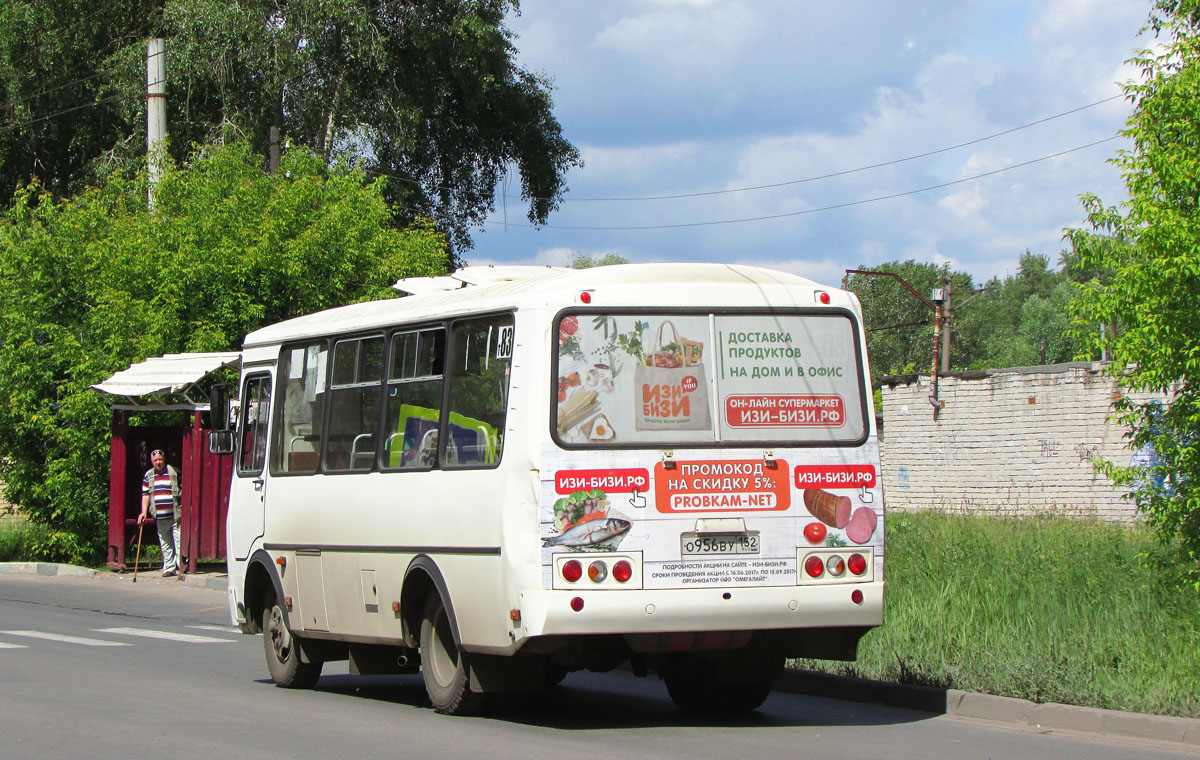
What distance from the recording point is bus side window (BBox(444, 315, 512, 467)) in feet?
29.8

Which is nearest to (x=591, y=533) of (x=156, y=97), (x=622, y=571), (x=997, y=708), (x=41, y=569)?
(x=622, y=571)

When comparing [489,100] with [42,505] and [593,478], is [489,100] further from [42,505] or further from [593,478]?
[593,478]

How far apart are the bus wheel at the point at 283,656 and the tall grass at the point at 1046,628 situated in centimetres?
388

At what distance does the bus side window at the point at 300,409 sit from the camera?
37.0ft

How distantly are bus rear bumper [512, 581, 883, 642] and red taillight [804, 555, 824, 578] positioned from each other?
8cm

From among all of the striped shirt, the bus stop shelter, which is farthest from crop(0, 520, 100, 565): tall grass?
the striped shirt

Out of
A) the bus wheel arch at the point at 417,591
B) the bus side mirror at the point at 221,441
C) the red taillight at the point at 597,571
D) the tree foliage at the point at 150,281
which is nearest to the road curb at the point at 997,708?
the red taillight at the point at 597,571

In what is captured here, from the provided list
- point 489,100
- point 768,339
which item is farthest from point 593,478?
point 489,100

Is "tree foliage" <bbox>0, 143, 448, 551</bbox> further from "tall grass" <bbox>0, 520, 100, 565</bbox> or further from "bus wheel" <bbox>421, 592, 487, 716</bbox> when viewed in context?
"bus wheel" <bbox>421, 592, 487, 716</bbox>

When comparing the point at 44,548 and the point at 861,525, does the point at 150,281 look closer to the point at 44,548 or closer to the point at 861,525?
the point at 44,548

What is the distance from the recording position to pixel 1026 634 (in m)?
10.8

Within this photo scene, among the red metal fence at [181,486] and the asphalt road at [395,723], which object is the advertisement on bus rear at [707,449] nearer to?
the asphalt road at [395,723]

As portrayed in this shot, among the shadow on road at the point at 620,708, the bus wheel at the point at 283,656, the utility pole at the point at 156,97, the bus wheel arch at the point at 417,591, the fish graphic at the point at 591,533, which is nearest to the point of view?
the fish graphic at the point at 591,533

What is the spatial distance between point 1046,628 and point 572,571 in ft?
13.5
